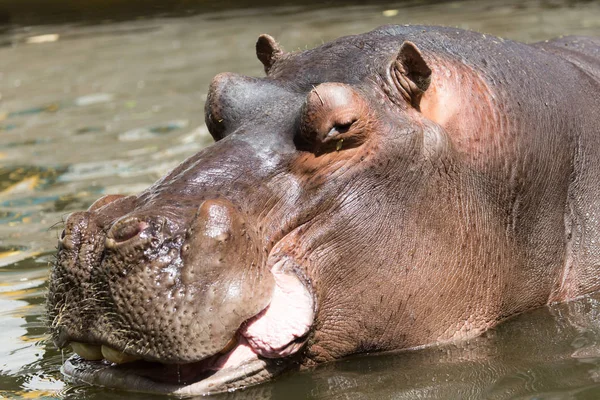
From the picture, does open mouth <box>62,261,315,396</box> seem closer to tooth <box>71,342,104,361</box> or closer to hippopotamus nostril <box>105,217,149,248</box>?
tooth <box>71,342,104,361</box>

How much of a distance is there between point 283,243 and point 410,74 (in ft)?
2.99

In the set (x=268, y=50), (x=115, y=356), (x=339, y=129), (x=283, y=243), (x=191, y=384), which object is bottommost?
(x=191, y=384)

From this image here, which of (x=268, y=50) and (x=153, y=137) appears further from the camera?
(x=153, y=137)

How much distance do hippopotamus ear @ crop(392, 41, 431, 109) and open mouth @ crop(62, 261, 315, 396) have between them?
922mm

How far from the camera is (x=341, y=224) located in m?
3.73

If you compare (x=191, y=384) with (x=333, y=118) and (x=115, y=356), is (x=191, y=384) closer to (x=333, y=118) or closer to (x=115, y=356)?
(x=115, y=356)

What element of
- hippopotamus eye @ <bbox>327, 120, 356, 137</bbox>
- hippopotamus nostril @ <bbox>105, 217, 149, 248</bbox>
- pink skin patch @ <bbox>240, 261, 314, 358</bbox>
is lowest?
pink skin patch @ <bbox>240, 261, 314, 358</bbox>

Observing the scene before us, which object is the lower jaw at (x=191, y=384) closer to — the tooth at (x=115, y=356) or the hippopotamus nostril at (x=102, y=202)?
the tooth at (x=115, y=356)

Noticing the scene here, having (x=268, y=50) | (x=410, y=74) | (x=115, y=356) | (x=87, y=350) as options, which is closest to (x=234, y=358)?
(x=115, y=356)

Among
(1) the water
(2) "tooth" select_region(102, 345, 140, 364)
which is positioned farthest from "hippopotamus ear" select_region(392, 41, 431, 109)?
(2) "tooth" select_region(102, 345, 140, 364)

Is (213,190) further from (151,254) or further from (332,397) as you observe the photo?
(332,397)

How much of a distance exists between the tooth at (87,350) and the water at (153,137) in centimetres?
14

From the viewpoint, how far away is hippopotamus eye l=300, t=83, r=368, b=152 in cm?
371

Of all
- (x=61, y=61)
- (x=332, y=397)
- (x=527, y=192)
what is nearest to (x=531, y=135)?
(x=527, y=192)
